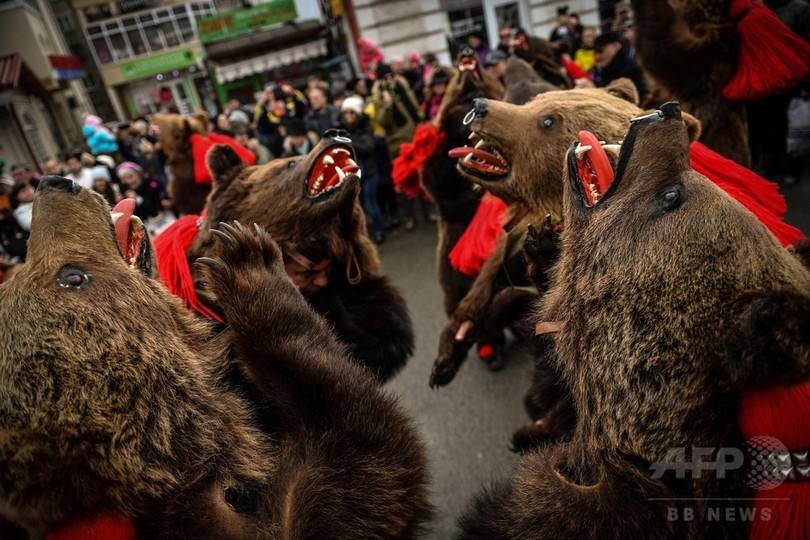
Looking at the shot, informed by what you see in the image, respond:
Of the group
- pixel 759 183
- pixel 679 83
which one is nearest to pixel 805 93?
pixel 679 83

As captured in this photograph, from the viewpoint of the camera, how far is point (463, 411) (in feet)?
13.0

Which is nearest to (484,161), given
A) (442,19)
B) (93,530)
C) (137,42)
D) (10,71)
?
(93,530)

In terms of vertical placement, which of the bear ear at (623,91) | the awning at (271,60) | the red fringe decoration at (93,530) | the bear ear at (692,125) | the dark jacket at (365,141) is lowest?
the dark jacket at (365,141)

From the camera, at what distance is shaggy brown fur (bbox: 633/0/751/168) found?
11.4ft

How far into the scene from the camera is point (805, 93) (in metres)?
5.55

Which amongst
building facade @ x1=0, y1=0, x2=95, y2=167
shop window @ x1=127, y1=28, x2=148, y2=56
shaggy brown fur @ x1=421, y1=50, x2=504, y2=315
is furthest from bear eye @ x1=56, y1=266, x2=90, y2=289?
shop window @ x1=127, y1=28, x2=148, y2=56

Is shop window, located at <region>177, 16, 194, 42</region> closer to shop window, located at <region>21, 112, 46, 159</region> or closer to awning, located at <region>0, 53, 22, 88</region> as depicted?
shop window, located at <region>21, 112, 46, 159</region>

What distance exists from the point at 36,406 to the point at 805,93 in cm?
758

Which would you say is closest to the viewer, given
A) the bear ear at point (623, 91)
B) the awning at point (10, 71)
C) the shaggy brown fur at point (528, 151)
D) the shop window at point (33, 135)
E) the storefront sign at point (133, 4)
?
the shaggy brown fur at point (528, 151)

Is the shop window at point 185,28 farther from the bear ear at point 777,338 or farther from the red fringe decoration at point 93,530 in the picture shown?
the bear ear at point 777,338

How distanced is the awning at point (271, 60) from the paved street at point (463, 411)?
17057 millimetres

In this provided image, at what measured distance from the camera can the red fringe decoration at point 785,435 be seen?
1.04m

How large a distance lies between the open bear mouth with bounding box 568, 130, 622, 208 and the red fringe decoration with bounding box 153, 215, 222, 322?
1529 millimetres

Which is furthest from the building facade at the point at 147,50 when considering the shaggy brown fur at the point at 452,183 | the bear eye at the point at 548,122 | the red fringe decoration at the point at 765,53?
the bear eye at the point at 548,122
